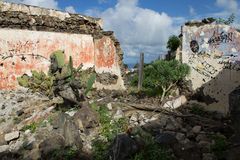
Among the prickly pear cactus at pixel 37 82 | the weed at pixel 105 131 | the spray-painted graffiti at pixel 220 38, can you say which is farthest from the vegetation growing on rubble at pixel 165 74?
the prickly pear cactus at pixel 37 82

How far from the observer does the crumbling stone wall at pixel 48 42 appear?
1088cm

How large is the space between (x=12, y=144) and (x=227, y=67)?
602 cm

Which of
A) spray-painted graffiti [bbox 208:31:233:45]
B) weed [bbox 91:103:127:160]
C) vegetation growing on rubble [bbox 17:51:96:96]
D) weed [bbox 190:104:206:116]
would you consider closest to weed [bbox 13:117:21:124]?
vegetation growing on rubble [bbox 17:51:96:96]

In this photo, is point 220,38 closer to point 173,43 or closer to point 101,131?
point 173,43

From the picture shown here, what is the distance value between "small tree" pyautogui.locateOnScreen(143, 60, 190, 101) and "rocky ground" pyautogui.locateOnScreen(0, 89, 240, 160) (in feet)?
3.43

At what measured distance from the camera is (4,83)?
35.4 feet

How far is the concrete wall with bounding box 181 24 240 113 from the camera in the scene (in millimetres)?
10336

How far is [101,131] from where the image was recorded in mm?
7836

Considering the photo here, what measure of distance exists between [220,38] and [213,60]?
24.7 inches

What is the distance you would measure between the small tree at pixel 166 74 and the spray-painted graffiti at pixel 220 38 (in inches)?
39.7

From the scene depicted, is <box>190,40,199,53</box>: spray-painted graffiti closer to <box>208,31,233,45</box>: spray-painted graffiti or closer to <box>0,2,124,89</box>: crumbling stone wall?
<box>208,31,233,45</box>: spray-painted graffiti

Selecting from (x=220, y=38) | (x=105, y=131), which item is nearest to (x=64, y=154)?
(x=105, y=131)

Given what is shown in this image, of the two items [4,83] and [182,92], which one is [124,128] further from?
[4,83]

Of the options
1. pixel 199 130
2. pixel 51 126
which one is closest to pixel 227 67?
pixel 199 130
